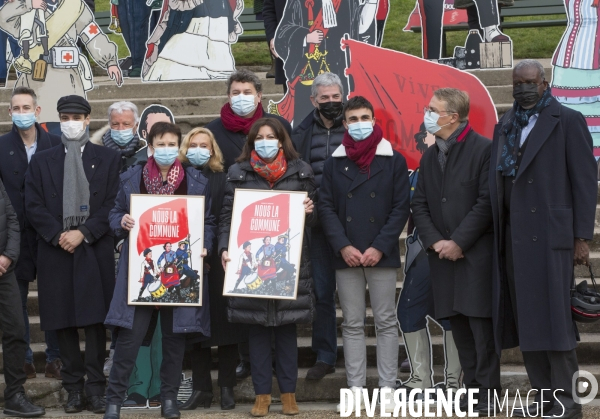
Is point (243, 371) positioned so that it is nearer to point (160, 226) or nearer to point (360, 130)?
point (160, 226)

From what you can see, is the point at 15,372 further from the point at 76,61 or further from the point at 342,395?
the point at 76,61

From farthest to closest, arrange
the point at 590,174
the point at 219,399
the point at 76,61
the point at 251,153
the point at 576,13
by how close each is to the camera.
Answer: the point at 76,61
the point at 576,13
the point at 219,399
the point at 251,153
the point at 590,174

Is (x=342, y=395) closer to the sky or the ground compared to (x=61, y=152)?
closer to the ground

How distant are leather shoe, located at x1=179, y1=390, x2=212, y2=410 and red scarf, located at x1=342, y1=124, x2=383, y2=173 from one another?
76.2 inches

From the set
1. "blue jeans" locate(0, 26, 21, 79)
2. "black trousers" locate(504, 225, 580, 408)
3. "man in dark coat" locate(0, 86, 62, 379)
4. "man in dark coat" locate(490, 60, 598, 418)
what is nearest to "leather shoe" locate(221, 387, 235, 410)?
"man in dark coat" locate(0, 86, 62, 379)

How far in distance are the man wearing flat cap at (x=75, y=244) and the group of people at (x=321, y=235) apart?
0.01 m

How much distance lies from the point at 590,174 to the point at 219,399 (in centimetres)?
306

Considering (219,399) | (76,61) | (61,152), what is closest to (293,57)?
(76,61)

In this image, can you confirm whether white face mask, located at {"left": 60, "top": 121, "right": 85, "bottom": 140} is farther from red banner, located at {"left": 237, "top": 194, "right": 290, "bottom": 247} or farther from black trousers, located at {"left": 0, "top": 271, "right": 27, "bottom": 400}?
red banner, located at {"left": 237, "top": 194, "right": 290, "bottom": 247}

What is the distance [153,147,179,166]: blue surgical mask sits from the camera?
6723 millimetres

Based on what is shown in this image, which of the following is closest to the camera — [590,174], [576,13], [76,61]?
[590,174]

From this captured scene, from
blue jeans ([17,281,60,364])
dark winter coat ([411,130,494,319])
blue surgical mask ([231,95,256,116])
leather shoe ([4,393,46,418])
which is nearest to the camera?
dark winter coat ([411,130,494,319])

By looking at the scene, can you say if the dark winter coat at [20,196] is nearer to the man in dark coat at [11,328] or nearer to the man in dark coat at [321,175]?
the man in dark coat at [11,328]

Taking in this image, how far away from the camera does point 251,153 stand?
684 centimetres
